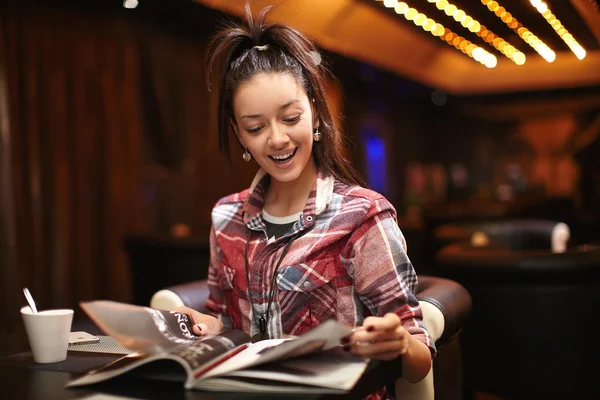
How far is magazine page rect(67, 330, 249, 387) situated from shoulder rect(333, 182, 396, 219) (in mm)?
372

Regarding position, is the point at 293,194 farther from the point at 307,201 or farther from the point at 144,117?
the point at 144,117

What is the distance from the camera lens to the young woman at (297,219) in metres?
1.33

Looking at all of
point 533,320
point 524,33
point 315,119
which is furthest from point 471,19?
point 315,119

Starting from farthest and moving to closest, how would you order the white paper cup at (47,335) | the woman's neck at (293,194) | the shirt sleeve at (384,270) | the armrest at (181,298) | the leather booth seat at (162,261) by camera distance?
the leather booth seat at (162,261) < the armrest at (181,298) < the woman's neck at (293,194) < the shirt sleeve at (384,270) < the white paper cup at (47,335)

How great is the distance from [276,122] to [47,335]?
553 mm

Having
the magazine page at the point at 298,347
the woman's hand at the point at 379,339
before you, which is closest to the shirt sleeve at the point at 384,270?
the woman's hand at the point at 379,339

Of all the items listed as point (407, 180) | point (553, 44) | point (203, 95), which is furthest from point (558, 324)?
point (407, 180)

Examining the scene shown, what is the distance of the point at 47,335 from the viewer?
3.87 ft

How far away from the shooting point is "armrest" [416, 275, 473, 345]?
1521 mm

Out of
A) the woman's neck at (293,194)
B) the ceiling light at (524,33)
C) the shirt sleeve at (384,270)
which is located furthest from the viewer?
the ceiling light at (524,33)

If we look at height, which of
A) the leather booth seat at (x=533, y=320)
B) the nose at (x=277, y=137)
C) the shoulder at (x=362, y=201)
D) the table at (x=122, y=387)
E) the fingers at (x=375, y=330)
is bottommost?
the leather booth seat at (x=533, y=320)

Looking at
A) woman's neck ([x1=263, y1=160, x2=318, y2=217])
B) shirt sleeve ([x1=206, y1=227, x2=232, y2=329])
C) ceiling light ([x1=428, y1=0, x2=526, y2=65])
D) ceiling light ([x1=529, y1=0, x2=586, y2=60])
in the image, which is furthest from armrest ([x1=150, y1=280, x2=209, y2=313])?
ceiling light ([x1=529, y1=0, x2=586, y2=60])

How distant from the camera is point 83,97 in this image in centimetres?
457

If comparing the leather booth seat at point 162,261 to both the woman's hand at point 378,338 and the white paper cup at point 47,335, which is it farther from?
the woman's hand at point 378,338
